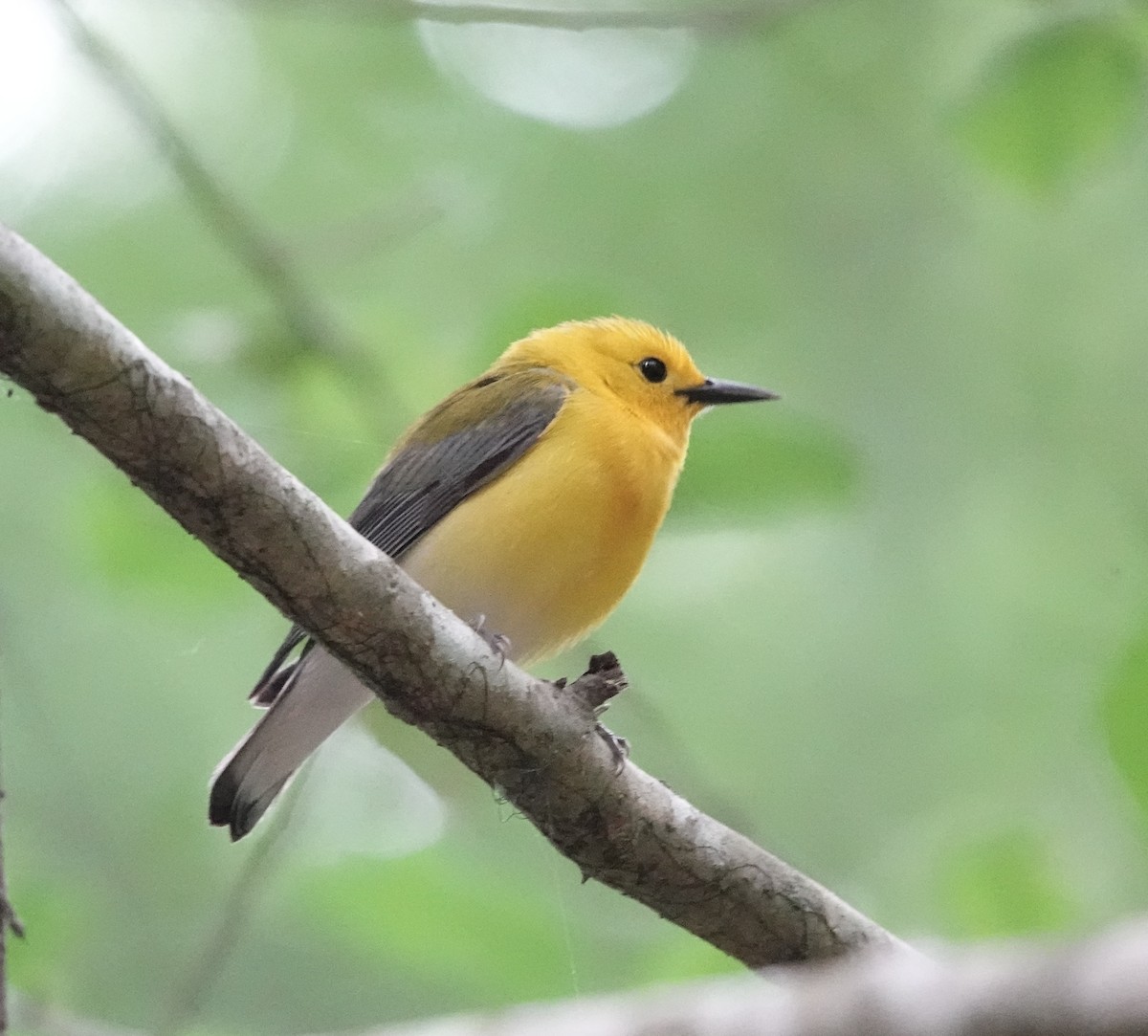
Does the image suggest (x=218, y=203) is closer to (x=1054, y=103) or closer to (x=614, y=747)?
(x=614, y=747)

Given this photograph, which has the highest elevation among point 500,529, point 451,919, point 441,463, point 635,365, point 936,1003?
point 635,365

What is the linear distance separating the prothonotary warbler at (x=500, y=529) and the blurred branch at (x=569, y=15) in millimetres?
1199

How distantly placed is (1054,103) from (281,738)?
2979mm

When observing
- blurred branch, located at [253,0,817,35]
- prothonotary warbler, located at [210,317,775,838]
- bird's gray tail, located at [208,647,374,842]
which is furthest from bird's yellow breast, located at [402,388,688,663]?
blurred branch, located at [253,0,817,35]

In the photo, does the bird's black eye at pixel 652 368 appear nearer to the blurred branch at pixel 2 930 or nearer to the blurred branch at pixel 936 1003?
the blurred branch at pixel 2 930

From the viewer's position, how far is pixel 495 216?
855 cm

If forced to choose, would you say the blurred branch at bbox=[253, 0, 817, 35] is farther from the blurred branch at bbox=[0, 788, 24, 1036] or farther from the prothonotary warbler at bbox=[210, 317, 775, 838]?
the blurred branch at bbox=[0, 788, 24, 1036]

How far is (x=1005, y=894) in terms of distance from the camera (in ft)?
13.0

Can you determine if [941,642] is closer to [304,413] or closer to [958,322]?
[958,322]

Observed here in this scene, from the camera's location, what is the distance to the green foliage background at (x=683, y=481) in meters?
4.71

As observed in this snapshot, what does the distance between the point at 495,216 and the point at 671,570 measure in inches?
82.8

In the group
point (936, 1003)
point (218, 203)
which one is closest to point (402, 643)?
point (218, 203)

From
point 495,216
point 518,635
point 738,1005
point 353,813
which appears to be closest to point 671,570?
point 495,216

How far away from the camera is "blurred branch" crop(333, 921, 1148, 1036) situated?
1421 millimetres
